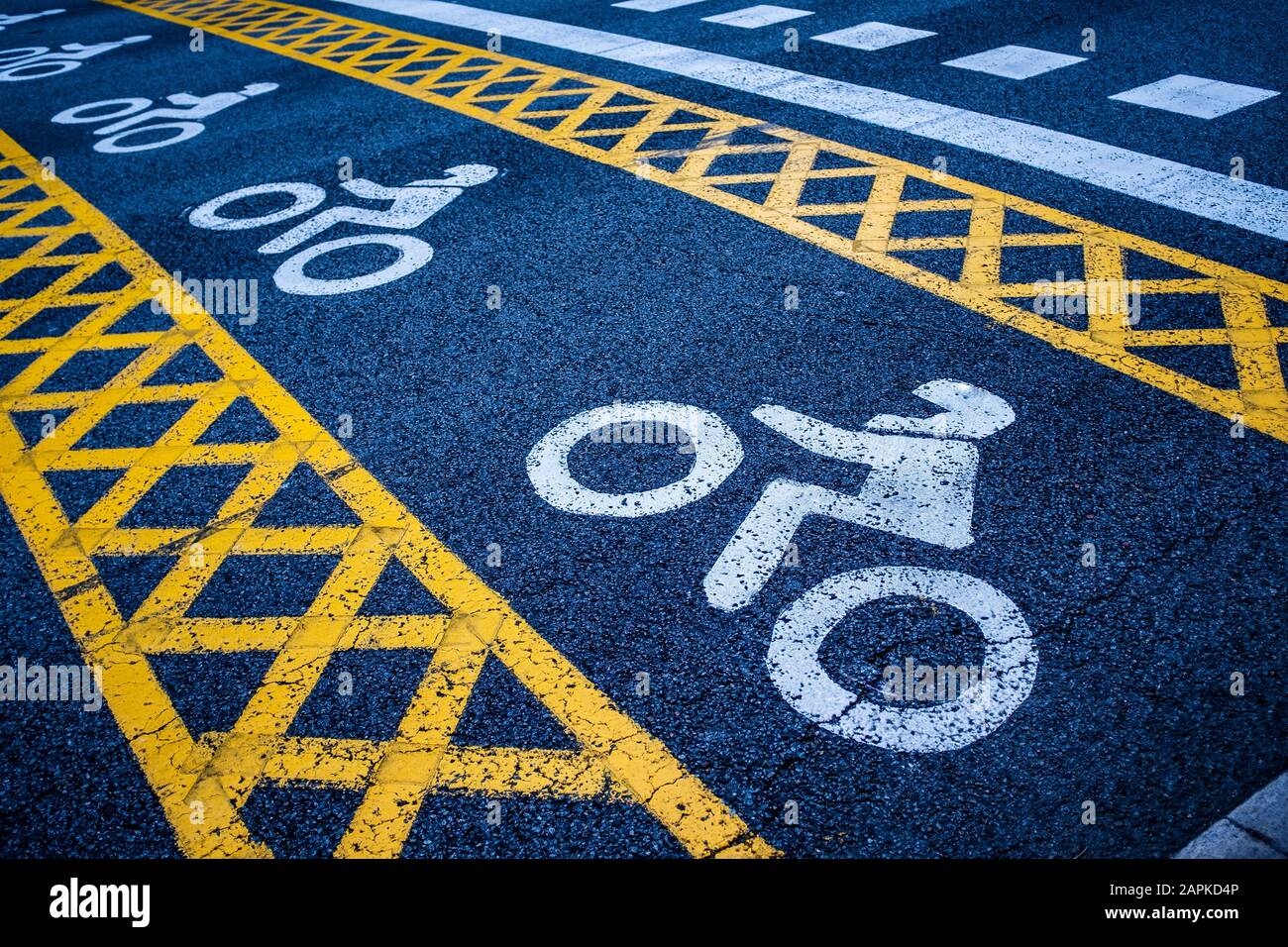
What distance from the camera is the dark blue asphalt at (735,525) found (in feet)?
10.1

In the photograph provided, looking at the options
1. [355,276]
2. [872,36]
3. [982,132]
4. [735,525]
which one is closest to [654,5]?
[872,36]

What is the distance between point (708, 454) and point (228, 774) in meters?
2.25

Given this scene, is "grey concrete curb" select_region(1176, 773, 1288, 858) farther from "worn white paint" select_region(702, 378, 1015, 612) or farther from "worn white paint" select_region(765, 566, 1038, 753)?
"worn white paint" select_region(702, 378, 1015, 612)

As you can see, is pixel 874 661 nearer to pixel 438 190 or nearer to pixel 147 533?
pixel 147 533

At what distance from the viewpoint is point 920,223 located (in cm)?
656

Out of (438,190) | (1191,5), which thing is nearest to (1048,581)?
(438,190)

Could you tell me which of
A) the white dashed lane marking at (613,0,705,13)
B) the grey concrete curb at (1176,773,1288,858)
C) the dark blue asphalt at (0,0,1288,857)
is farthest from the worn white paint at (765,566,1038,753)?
the white dashed lane marking at (613,0,705,13)

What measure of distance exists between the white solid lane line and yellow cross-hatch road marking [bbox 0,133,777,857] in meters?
4.96

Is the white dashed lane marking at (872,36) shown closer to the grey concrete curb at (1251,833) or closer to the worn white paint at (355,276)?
the worn white paint at (355,276)

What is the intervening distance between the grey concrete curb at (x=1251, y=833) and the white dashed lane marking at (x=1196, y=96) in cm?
638

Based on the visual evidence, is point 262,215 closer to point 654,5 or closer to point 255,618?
point 255,618

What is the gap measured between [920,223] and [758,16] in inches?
242

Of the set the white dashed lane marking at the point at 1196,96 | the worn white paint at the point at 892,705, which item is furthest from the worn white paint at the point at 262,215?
the white dashed lane marking at the point at 1196,96

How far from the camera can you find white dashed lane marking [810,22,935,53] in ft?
33.6
